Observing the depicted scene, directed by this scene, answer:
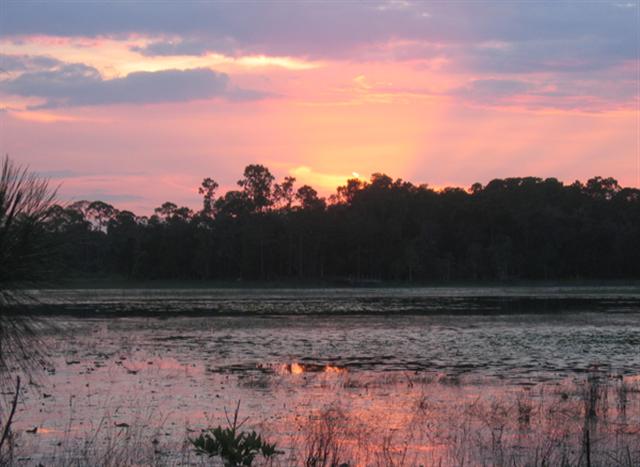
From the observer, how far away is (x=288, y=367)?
75.9ft

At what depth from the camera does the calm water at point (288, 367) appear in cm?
1559

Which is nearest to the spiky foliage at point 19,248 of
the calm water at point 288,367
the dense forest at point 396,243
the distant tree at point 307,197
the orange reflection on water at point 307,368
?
the calm water at point 288,367

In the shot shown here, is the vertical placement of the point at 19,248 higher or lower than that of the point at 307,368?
higher

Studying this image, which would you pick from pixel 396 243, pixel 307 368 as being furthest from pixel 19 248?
pixel 396 243

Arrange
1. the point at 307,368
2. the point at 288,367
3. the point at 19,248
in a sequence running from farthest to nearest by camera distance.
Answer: the point at 288,367 → the point at 307,368 → the point at 19,248

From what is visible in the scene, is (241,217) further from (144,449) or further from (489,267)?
(144,449)

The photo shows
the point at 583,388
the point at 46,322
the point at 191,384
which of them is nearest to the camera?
the point at 46,322

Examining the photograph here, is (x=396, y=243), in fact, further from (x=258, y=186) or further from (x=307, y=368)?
(x=307, y=368)

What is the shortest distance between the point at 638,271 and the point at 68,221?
12646cm

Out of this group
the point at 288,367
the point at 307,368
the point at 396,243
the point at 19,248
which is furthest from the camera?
the point at 396,243

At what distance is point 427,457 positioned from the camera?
1233cm

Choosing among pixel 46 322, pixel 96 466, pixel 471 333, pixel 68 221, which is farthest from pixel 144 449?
pixel 471 333

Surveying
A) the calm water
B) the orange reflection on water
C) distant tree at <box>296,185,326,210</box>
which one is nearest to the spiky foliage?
the calm water

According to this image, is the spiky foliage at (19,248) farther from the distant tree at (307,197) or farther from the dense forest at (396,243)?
the distant tree at (307,197)
